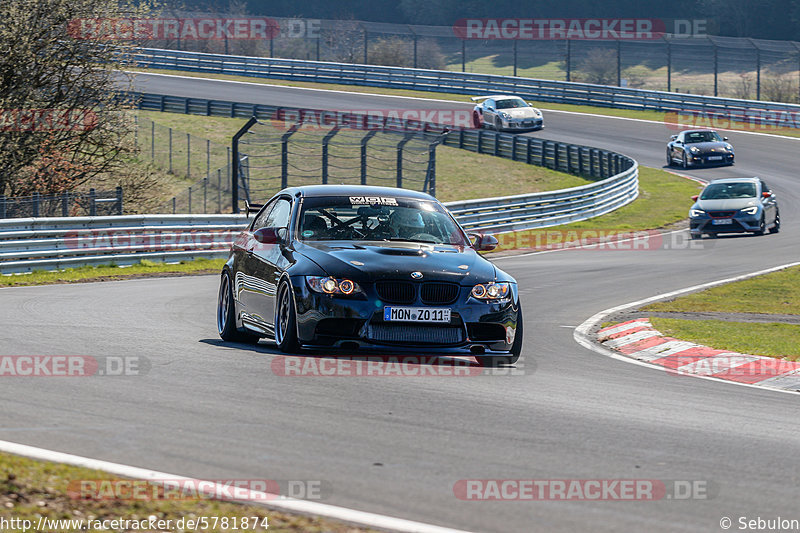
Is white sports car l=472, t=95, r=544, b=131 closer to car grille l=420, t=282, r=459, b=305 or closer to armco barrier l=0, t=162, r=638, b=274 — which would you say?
armco barrier l=0, t=162, r=638, b=274

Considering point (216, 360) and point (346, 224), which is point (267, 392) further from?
point (346, 224)

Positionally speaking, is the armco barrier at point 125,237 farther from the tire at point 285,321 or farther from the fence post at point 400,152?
the tire at point 285,321

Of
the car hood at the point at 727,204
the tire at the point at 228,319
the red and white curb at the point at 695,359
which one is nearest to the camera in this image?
the red and white curb at the point at 695,359

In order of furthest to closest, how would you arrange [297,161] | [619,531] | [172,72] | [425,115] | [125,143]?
1. [172,72]
2. [425,115]
3. [297,161]
4. [125,143]
5. [619,531]

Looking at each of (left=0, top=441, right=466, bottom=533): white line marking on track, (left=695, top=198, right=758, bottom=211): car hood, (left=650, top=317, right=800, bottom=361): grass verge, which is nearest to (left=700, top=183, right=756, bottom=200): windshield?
(left=695, top=198, right=758, bottom=211): car hood

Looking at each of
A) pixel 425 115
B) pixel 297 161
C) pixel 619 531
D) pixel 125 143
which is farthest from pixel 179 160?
pixel 619 531

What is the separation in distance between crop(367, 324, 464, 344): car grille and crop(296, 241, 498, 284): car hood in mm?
403

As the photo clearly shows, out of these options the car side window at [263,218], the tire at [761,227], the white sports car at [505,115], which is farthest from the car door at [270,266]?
the white sports car at [505,115]

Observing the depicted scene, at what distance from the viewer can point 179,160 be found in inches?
1566

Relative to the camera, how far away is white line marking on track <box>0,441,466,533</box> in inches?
193

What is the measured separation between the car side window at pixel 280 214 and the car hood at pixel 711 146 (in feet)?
109

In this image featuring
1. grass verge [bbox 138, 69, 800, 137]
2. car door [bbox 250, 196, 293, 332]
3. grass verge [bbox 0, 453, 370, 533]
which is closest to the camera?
grass verge [bbox 0, 453, 370, 533]

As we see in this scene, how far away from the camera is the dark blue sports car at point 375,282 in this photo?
30.5 ft

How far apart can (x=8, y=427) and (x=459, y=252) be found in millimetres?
4818
